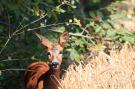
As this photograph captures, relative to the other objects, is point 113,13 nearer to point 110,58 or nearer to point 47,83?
point 110,58

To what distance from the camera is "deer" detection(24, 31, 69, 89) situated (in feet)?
30.9

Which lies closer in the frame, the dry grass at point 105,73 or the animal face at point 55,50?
the animal face at point 55,50

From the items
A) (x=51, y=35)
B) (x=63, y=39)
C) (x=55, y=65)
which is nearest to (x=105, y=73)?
(x=63, y=39)

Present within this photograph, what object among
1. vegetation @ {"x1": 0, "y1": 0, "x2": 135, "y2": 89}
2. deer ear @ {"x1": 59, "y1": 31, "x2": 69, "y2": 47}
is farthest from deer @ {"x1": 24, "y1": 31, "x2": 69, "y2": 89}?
vegetation @ {"x1": 0, "y1": 0, "x2": 135, "y2": 89}

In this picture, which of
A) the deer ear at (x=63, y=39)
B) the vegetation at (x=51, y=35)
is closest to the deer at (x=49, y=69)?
the deer ear at (x=63, y=39)

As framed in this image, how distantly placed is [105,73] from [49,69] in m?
0.97

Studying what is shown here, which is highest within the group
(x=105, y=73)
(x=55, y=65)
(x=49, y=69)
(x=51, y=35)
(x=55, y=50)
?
(x=51, y=35)

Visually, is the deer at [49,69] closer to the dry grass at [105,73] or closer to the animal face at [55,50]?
the animal face at [55,50]

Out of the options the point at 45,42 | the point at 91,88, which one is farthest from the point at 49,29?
the point at 91,88

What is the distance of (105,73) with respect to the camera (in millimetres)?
9930

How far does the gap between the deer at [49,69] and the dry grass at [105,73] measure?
33cm

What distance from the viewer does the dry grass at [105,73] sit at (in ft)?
30.9

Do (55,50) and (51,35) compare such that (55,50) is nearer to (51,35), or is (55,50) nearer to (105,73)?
(105,73)

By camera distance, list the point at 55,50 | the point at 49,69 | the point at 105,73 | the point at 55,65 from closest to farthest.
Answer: the point at 55,65 < the point at 55,50 < the point at 49,69 < the point at 105,73
